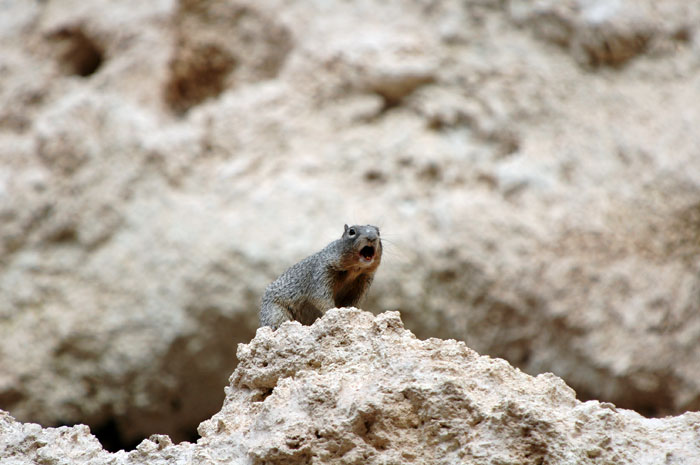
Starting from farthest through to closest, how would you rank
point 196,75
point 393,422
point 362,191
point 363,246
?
point 196,75
point 362,191
point 363,246
point 393,422

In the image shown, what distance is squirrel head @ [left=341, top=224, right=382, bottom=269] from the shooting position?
4.48 meters

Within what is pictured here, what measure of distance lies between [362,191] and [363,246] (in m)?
3.38

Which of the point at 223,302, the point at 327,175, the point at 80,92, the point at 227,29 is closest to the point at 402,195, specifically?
the point at 327,175

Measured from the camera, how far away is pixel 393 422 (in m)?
3.07

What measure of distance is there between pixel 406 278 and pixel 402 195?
2.53ft

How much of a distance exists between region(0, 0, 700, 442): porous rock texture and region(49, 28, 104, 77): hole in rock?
5.7 inches

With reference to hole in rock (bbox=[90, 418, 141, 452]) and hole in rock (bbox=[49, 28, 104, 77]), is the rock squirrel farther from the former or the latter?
hole in rock (bbox=[49, 28, 104, 77])

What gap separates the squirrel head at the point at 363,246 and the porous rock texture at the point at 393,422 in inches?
38.6

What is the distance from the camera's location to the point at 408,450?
9.94 feet

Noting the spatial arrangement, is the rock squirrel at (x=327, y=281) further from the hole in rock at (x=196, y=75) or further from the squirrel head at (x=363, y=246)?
the hole in rock at (x=196, y=75)

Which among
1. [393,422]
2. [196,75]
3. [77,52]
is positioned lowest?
[393,422]

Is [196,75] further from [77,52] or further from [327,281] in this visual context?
[327,281]

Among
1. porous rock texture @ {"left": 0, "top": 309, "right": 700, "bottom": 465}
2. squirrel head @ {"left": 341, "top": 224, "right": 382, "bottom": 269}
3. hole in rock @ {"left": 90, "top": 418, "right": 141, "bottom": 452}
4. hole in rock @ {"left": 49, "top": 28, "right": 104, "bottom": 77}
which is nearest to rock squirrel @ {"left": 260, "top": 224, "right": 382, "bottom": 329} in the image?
squirrel head @ {"left": 341, "top": 224, "right": 382, "bottom": 269}

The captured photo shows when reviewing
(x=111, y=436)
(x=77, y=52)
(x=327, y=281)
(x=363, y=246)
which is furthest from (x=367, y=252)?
(x=77, y=52)
